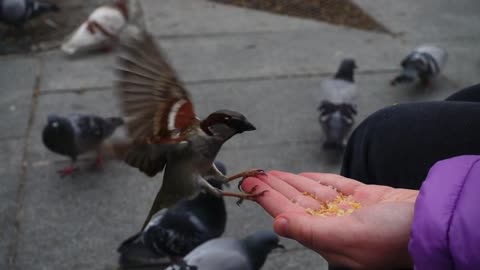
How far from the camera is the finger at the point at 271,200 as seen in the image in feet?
6.66

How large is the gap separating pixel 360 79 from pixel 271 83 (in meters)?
0.95

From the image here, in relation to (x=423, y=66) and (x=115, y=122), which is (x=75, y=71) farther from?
(x=423, y=66)

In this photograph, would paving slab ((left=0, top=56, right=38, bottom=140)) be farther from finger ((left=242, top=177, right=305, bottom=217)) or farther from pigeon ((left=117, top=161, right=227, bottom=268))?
finger ((left=242, top=177, right=305, bottom=217))

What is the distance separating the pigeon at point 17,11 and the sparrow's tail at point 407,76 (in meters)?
4.40

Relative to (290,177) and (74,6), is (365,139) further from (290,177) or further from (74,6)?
(74,6)

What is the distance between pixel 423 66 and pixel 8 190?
3.91 meters

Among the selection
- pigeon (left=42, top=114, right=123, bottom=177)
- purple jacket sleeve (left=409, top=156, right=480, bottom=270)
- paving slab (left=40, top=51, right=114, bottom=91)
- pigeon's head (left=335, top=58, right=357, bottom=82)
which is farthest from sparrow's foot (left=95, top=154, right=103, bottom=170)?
purple jacket sleeve (left=409, top=156, right=480, bottom=270)

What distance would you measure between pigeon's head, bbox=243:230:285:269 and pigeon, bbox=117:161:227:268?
0.26 meters

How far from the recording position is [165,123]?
1919mm

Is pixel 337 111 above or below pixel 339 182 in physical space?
below

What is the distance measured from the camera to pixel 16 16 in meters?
6.94

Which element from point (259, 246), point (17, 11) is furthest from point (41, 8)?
point (259, 246)

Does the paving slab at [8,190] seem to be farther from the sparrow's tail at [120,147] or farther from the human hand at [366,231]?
the human hand at [366,231]

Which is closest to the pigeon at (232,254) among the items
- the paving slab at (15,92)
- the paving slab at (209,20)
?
the paving slab at (15,92)
